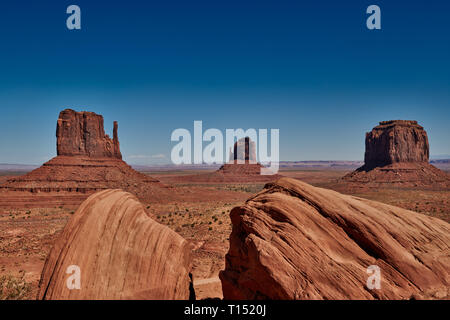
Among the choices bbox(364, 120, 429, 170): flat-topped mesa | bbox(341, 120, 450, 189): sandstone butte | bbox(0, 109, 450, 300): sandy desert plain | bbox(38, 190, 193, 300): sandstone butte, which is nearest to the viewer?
bbox(38, 190, 193, 300): sandstone butte

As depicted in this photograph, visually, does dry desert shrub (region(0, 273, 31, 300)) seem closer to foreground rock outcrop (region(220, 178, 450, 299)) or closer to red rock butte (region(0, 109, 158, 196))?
foreground rock outcrop (region(220, 178, 450, 299))

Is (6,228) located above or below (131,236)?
below

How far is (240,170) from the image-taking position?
130 meters

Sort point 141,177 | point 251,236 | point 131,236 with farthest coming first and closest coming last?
1. point 141,177
2. point 251,236
3. point 131,236

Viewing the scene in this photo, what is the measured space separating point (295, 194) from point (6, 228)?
114 ft

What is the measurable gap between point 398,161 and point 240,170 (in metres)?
62.0

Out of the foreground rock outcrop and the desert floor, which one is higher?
the foreground rock outcrop

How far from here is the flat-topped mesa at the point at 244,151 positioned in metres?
141

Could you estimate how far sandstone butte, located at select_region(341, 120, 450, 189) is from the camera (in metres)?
82.5

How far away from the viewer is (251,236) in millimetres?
8680

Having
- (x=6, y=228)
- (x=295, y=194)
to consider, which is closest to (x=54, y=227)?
(x=6, y=228)

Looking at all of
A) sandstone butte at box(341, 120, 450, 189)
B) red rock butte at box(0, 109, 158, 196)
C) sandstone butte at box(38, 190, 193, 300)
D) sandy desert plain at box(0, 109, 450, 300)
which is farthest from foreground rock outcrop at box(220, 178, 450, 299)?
sandstone butte at box(341, 120, 450, 189)

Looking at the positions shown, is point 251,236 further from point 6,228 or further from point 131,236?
point 6,228

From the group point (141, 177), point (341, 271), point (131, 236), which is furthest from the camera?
point (141, 177)
